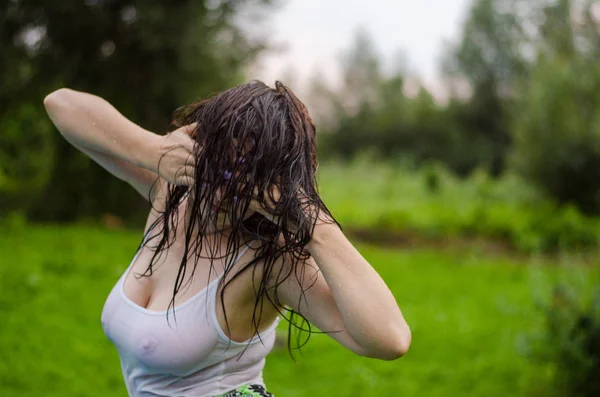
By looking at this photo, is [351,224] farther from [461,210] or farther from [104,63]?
[104,63]

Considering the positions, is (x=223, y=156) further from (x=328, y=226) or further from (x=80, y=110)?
(x=80, y=110)

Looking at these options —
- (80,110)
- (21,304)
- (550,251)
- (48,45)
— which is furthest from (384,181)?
(80,110)

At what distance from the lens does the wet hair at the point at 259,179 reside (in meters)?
1.52

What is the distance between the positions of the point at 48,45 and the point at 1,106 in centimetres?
121

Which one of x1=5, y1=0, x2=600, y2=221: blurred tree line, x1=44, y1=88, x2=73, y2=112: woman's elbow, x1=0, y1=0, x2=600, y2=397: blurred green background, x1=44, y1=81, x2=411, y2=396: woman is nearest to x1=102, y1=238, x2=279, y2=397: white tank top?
x1=44, y1=81, x2=411, y2=396: woman

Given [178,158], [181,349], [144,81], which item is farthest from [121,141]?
[144,81]

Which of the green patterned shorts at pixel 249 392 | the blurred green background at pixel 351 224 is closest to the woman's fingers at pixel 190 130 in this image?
the green patterned shorts at pixel 249 392

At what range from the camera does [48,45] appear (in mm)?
10688

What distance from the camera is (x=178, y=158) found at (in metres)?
1.66

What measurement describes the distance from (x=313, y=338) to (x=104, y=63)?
6.35 meters

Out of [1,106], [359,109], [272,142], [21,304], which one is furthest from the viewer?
[359,109]

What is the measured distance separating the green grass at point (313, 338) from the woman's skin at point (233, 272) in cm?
326

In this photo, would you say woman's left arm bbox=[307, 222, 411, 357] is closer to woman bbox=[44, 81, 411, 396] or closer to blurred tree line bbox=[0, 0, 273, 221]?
woman bbox=[44, 81, 411, 396]

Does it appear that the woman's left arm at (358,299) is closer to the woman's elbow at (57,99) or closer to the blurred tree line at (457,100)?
the woman's elbow at (57,99)
